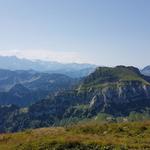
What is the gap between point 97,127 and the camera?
43312mm

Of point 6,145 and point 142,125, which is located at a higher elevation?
point 142,125

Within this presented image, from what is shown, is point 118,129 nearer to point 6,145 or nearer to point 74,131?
point 74,131

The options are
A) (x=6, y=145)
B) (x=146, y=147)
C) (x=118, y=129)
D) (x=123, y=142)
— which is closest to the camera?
(x=146, y=147)

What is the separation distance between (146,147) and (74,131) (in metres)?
13.7

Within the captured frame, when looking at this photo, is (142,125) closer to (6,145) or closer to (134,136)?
(134,136)

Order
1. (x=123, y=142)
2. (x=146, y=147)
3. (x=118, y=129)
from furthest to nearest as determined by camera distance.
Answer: (x=118, y=129) → (x=123, y=142) → (x=146, y=147)

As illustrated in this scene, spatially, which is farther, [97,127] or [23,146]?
[97,127]

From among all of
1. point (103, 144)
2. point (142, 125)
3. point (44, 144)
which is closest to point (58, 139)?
point (44, 144)

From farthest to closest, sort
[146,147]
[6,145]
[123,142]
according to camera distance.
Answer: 1. [6,145]
2. [123,142]
3. [146,147]

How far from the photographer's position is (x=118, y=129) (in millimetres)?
41969

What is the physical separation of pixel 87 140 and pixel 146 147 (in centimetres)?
581

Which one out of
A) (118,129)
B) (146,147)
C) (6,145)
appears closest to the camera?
(146,147)

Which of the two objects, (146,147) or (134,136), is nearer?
(146,147)

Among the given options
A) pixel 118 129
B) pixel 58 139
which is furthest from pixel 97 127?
pixel 58 139
